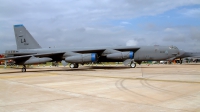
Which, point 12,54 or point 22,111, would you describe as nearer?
point 22,111

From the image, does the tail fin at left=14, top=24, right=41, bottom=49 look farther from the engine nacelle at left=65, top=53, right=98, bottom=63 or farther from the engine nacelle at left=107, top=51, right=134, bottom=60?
the engine nacelle at left=107, top=51, right=134, bottom=60

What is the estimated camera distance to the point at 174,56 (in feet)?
82.1

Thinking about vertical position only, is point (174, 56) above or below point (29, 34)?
below

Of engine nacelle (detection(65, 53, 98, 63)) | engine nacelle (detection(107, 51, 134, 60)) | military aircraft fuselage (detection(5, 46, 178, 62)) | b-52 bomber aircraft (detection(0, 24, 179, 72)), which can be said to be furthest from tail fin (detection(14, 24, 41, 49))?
engine nacelle (detection(107, 51, 134, 60))

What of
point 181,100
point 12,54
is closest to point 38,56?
point 12,54

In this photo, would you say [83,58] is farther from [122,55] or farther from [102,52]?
[122,55]

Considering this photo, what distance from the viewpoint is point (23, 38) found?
25.2 m

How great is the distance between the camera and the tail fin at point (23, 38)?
81.1ft

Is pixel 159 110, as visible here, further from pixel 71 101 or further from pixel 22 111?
pixel 22 111

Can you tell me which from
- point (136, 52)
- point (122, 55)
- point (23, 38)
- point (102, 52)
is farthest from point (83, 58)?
point (23, 38)

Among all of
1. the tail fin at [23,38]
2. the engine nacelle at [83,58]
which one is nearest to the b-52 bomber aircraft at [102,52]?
the tail fin at [23,38]

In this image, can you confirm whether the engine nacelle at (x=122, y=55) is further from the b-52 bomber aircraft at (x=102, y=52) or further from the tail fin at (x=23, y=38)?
the tail fin at (x=23, y=38)

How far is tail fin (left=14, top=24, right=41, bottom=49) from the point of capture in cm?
2473

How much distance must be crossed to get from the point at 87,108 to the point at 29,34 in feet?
75.1
